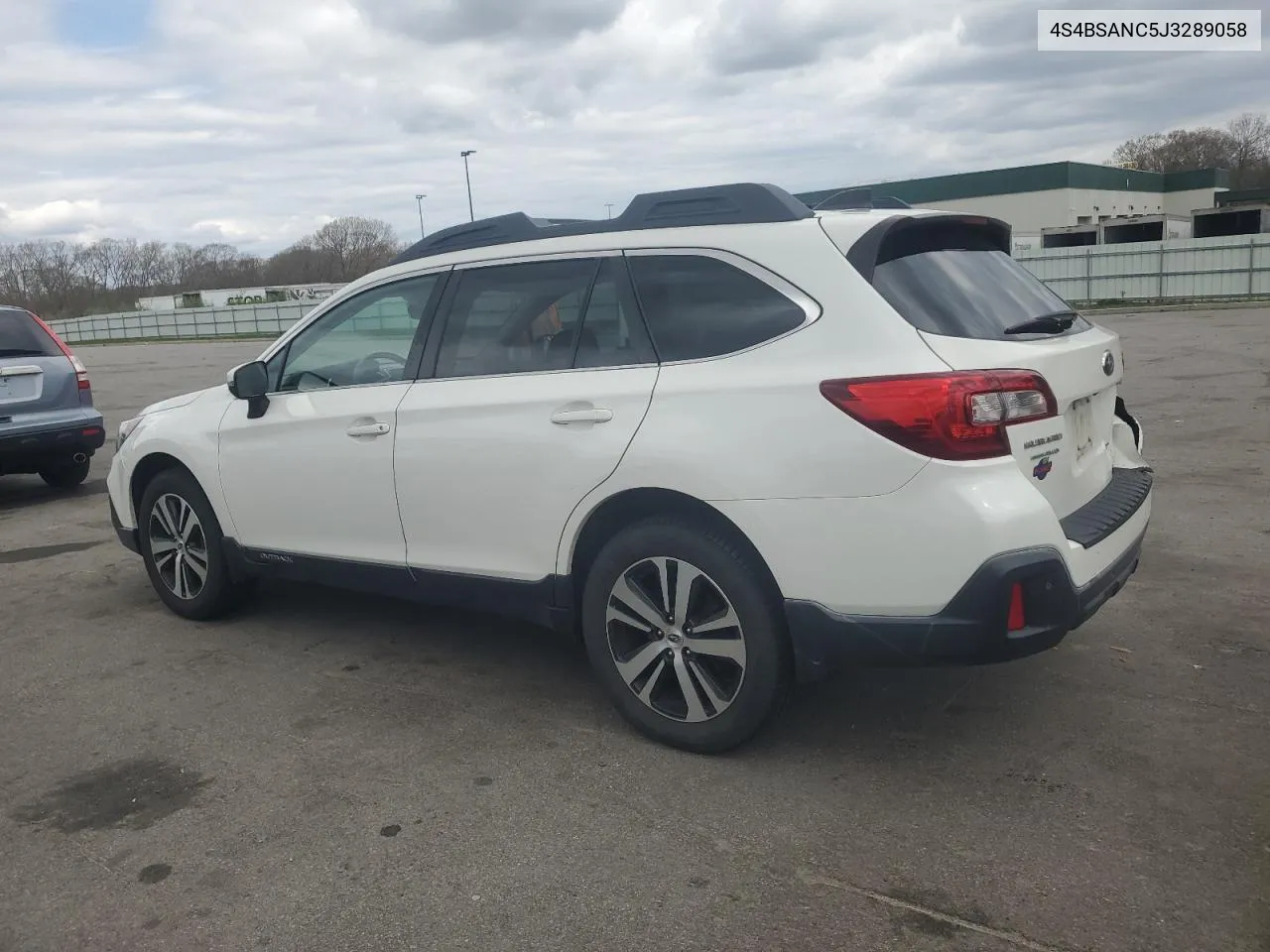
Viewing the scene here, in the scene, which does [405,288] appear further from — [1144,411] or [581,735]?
[1144,411]

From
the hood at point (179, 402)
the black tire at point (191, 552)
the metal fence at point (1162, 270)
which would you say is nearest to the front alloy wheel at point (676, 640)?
the black tire at point (191, 552)

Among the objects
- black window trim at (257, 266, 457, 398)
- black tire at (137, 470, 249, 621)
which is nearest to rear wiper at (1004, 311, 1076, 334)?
black window trim at (257, 266, 457, 398)

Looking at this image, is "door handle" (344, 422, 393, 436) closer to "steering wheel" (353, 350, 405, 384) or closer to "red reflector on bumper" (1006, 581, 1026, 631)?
"steering wheel" (353, 350, 405, 384)

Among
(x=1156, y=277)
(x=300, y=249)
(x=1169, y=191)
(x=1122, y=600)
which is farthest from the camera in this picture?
(x=300, y=249)

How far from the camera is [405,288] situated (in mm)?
4531

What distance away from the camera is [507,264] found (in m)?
4.20

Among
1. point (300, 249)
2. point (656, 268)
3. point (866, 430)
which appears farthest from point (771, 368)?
point (300, 249)

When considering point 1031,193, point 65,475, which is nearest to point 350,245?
point 1031,193

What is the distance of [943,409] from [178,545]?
12.9 ft

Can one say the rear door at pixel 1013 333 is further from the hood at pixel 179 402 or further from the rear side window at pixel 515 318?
the hood at pixel 179 402

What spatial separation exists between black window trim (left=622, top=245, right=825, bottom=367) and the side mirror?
1.99 m

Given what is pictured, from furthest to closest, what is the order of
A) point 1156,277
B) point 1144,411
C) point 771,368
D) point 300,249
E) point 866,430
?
point 300,249
point 1156,277
point 1144,411
point 771,368
point 866,430

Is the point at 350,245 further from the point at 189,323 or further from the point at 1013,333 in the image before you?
the point at 1013,333

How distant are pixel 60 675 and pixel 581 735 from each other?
248cm
